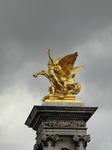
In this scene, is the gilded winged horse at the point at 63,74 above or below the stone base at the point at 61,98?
above

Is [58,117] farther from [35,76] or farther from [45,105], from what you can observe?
[35,76]

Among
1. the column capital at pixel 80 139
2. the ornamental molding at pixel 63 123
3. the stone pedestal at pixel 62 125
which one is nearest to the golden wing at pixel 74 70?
the stone pedestal at pixel 62 125

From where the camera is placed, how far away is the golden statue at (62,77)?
3712cm

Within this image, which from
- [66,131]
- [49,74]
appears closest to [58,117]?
[66,131]

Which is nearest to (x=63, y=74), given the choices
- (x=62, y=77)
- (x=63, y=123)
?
(x=62, y=77)

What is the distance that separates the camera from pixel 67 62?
126ft

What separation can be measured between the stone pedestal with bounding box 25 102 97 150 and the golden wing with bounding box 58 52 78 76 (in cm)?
320

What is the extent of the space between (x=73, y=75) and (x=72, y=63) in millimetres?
946

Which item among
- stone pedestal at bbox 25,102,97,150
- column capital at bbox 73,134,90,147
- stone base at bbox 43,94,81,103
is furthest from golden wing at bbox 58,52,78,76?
column capital at bbox 73,134,90,147

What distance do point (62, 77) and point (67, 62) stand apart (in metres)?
1.27

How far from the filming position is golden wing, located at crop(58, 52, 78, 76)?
3841 centimetres

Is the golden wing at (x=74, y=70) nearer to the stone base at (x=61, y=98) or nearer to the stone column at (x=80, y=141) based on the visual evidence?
the stone base at (x=61, y=98)

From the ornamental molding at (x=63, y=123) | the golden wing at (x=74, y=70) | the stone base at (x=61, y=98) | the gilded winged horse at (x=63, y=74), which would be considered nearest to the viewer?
the ornamental molding at (x=63, y=123)

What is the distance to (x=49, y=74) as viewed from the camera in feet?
125
